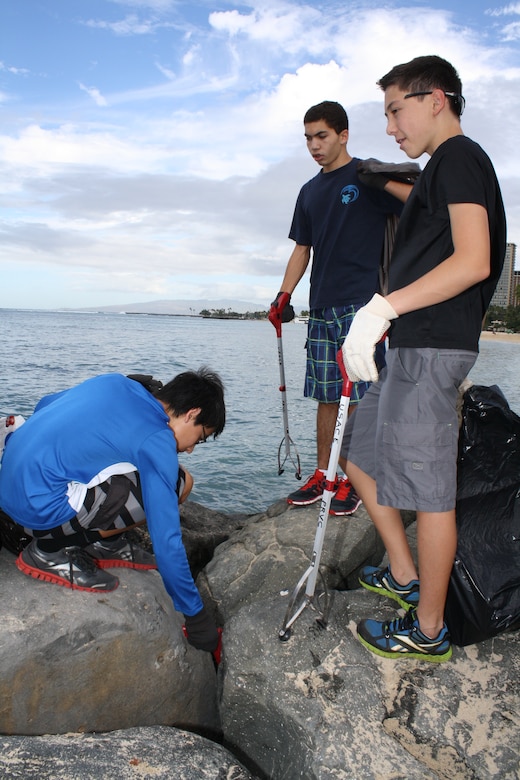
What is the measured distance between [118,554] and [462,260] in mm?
2355

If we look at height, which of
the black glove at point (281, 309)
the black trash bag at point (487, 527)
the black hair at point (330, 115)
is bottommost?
the black trash bag at point (487, 527)

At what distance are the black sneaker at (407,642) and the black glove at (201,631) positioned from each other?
72cm

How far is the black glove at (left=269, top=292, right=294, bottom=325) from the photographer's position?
4609mm

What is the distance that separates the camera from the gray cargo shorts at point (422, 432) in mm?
2375

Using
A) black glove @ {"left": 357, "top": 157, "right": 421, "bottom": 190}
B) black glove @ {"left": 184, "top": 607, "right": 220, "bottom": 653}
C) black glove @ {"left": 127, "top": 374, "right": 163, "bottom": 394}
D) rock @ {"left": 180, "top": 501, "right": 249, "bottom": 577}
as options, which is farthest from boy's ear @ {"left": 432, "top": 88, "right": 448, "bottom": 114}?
rock @ {"left": 180, "top": 501, "right": 249, "bottom": 577}

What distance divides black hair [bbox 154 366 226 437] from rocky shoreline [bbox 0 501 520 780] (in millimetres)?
919

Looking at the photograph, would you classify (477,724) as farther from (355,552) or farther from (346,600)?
(355,552)

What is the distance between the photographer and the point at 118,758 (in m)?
2.02

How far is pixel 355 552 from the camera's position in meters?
3.92

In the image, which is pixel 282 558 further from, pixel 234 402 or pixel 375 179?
pixel 234 402

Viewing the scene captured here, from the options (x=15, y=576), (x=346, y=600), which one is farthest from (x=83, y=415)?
(x=346, y=600)

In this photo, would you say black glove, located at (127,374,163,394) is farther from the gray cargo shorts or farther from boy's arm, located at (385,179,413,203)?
boy's arm, located at (385,179,413,203)

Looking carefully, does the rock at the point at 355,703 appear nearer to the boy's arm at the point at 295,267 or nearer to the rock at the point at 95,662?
the rock at the point at 95,662

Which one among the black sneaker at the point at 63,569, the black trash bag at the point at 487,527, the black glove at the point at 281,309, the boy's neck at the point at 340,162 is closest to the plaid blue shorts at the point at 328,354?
the black glove at the point at 281,309
